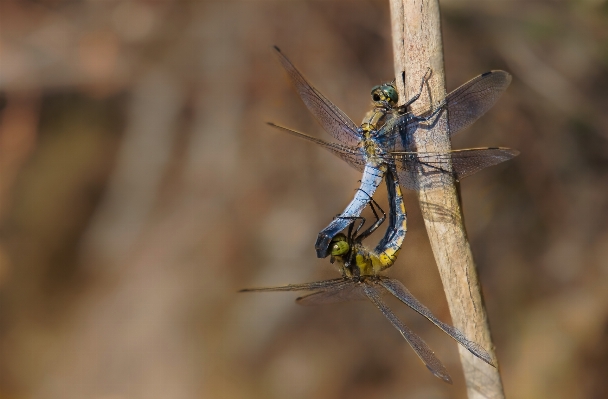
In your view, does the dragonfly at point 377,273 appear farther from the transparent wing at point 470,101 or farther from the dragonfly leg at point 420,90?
the dragonfly leg at point 420,90

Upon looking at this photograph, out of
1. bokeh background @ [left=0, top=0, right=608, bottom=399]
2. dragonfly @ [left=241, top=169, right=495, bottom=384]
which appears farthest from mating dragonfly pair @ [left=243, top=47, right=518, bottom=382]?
bokeh background @ [left=0, top=0, right=608, bottom=399]

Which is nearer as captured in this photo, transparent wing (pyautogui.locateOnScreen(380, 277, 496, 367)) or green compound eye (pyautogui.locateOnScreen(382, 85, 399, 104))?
transparent wing (pyautogui.locateOnScreen(380, 277, 496, 367))

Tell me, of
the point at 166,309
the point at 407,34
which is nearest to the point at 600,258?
the point at 407,34

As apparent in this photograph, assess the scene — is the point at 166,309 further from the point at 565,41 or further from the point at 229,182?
the point at 565,41

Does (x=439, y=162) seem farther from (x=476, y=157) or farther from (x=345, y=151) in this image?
(x=345, y=151)

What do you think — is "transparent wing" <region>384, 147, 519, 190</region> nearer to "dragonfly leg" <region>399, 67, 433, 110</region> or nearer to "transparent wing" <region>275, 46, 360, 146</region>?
"dragonfly leg" <region>399, 67, 433, 110</region>
